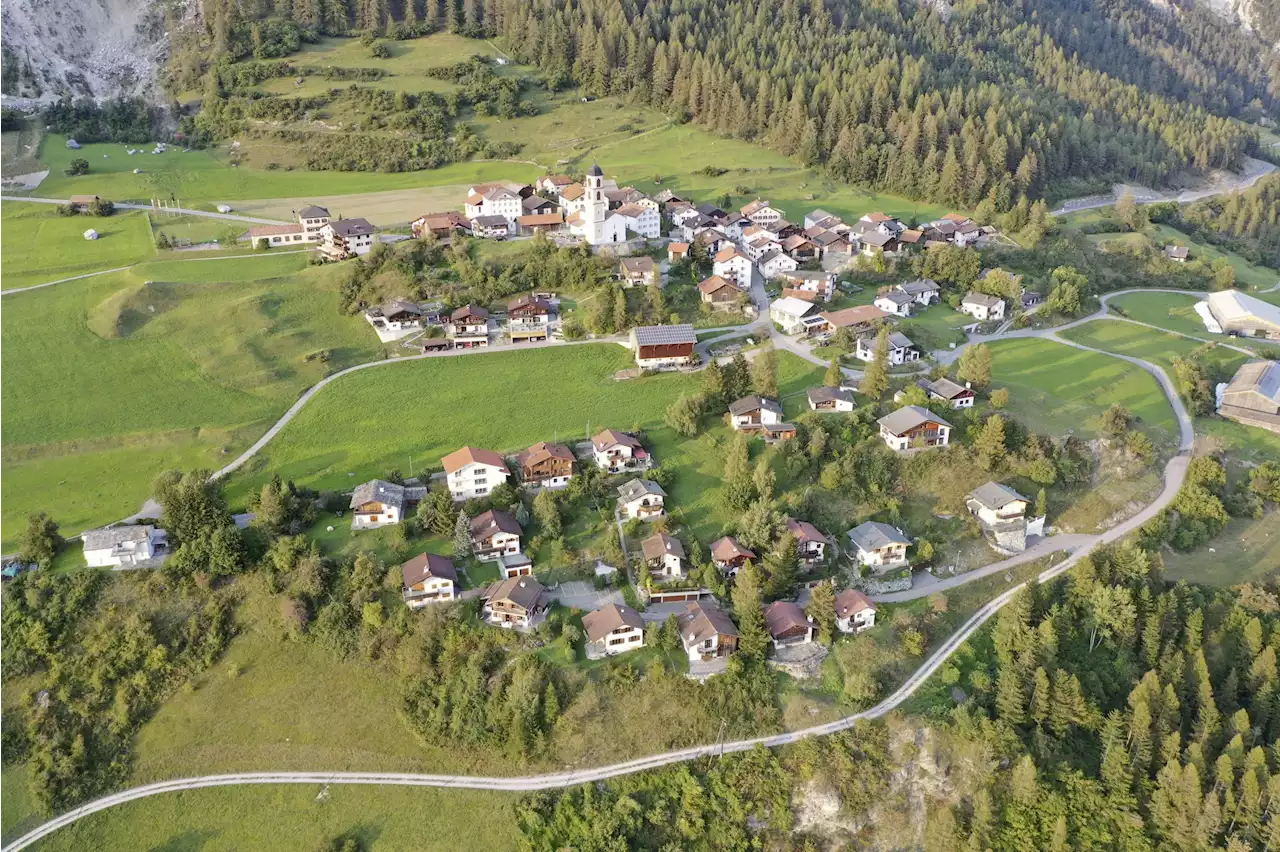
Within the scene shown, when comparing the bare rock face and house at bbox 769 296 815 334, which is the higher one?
the bare rock face

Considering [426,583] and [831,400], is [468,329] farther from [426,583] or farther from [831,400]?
[831,400]

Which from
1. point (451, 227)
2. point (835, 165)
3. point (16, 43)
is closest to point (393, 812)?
point (451, 227)

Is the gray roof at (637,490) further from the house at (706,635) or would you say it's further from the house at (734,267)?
the house at (734,267)

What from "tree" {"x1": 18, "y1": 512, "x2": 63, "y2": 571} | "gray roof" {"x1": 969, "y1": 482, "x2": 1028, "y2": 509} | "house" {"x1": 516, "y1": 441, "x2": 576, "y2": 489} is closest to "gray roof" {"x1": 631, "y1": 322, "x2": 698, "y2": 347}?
"house" {"x1": 516, "y1": 441, "x2": 576, "y2": 489}

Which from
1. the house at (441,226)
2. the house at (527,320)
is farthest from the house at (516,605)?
the house at (441,226)

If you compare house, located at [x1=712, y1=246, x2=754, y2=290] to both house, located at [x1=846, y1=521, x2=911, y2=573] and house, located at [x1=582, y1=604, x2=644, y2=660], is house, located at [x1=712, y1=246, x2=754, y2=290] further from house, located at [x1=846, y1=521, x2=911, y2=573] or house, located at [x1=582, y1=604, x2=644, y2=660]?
house, located at [x1=582, y1=604, x2=644, y2=660]

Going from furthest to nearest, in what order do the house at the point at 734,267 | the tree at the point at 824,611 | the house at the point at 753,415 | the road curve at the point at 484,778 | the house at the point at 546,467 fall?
the house at the point at 734,267 → the house at the point at 753,415 → the house at the point at 546,467 → the tree at the point at 824,611 → the road curve at the point at 484,778

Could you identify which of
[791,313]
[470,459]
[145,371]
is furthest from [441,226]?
[470,459]
